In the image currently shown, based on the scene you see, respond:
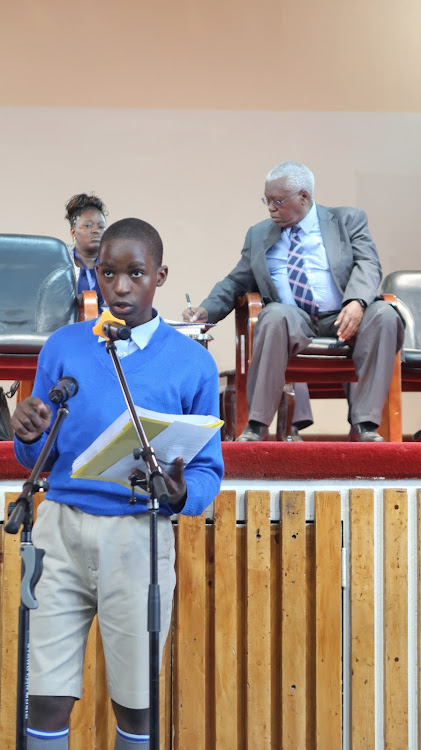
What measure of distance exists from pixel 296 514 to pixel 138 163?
303 centimetres

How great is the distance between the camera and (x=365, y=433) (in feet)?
8.70

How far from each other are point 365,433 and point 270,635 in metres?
0.75

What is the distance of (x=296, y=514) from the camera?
2.16 meters

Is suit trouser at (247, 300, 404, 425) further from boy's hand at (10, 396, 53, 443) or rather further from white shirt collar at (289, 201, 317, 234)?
boy's hand at (10, 396, 53, 443)

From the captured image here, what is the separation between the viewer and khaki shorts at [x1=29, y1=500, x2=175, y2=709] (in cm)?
144

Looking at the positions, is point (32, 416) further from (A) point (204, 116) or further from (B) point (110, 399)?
(A) point (204, 116)

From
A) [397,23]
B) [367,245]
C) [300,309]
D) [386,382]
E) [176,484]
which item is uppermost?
[397,23]

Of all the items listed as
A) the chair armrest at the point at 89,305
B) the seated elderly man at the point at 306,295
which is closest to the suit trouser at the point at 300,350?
the seated elderly man at the point at 306,295

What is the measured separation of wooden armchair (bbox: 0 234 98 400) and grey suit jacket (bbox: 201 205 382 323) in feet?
1.74

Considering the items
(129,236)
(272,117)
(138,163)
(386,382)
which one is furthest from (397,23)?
(129,236)

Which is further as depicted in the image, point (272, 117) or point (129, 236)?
point (272, 117)

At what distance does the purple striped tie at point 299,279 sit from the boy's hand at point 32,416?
1.84m

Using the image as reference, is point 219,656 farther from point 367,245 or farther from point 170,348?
point 367,245

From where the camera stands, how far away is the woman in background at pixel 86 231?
364cm
